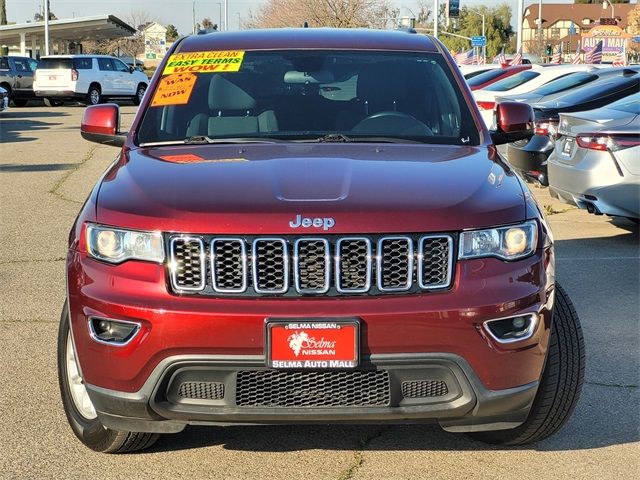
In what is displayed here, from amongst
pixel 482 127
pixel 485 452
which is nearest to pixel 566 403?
pixel 485 452

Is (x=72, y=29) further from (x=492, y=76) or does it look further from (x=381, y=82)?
(x=381, y=82)

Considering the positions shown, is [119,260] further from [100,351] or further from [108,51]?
[108,51]

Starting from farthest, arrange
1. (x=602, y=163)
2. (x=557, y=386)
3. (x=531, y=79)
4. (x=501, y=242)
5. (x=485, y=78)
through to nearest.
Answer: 1. (x=485, y=78)
2. (x=531, y=79)
3. (x=602, y=163)
4. (x=557, y=386)
5. (x=501, y=242)

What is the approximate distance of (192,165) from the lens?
4.12m

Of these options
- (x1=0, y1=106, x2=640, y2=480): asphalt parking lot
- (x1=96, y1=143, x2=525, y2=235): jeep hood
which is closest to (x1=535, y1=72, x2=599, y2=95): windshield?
(x1=0, y1=106, x2=640, y2=480): asphalt parking lot

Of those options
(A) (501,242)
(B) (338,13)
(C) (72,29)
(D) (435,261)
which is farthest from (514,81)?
(C) (72,29)

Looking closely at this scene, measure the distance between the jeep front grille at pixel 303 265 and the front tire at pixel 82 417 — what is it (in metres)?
0.80

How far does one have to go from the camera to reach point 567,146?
9.05 metres

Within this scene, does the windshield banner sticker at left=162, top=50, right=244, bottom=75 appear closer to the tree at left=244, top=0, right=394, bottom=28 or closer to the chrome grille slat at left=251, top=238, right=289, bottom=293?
the chrome grille slat at left=251, top=238, right=289, bottom=293

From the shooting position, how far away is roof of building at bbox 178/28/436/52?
17.5 ft

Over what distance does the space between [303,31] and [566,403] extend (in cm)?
267

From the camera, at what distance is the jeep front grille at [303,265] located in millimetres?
3484

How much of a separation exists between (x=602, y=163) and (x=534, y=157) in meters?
2.17

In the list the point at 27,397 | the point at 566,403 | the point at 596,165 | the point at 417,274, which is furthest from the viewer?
the point at 596,165
